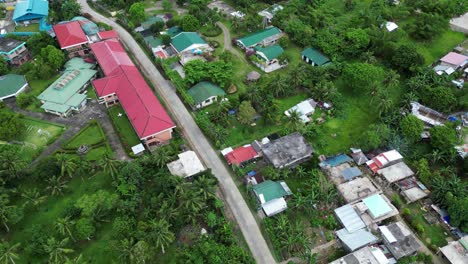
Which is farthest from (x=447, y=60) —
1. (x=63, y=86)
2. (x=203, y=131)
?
(x=63, y=86)

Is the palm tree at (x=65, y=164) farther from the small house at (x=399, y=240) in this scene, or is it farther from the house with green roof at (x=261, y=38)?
the small house at (x=399, y=240)

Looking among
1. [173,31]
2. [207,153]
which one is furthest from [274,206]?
[173,31]

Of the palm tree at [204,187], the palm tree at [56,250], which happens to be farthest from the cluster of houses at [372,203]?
the palm tree at [56,250]

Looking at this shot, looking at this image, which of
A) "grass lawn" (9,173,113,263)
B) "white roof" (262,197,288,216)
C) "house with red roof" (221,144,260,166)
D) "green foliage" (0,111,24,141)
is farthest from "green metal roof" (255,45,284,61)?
"green foliage" (0,111,24,141)

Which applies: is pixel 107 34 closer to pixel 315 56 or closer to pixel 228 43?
pixel 228 43

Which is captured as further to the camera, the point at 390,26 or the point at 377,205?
the point at 390,26

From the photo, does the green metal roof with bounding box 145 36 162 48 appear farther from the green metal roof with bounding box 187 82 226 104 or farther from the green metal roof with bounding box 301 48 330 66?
the green metal roof with bounding box 301 48 330 66

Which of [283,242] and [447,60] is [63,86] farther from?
[447,60]
